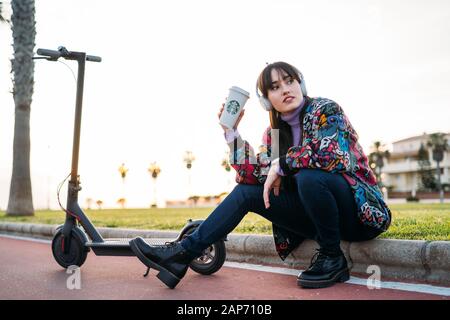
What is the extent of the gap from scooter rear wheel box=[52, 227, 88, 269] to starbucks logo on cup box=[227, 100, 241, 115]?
1.87 metres

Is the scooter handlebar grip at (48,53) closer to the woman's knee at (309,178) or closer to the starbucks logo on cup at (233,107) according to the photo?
the starbucks logo on cup at (233,107)

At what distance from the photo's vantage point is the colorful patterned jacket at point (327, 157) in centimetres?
321

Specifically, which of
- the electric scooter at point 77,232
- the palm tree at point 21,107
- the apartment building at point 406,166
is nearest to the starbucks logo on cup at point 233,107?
the electric scooter at point 77,232

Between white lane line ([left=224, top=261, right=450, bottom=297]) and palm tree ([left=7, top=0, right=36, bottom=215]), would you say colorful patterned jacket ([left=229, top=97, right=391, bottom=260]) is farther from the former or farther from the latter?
palm tree ([left=7, top=0, right=36, bottom=215])

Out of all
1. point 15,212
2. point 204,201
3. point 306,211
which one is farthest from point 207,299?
point 204,201

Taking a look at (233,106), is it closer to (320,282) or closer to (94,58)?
(320,282)

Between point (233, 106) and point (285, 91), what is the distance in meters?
0.39

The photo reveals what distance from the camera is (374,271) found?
12.2 ft

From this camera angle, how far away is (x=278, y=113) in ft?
12.0

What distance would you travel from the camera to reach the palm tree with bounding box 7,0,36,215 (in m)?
16.4

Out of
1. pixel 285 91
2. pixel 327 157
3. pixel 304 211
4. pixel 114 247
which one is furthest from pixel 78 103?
pixel 327 157

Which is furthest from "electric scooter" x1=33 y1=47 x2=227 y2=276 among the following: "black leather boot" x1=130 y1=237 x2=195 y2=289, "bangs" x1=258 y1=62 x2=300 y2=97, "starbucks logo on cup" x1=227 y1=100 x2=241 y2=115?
"bangs" x1=258 y1=62 x2=300 y2=97

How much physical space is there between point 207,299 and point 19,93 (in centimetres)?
1519

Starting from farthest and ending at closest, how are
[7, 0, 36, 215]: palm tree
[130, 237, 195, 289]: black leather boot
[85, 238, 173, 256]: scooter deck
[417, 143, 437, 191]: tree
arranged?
[417, 143, 437, 191]: tree
[7, 0, 36, 215]: palm tree
[85, 238, 173, 256]: scooter deck
[130, 237, 195, 289]: black leather boot
